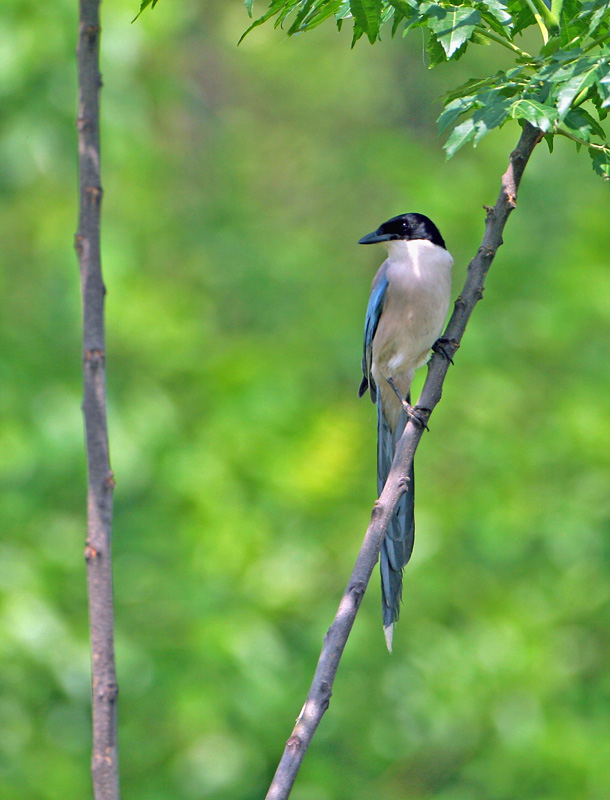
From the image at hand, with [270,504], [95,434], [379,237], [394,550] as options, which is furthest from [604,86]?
[270,504]

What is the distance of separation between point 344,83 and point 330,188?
341cm

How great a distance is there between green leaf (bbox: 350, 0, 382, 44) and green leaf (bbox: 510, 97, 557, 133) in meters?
0.37

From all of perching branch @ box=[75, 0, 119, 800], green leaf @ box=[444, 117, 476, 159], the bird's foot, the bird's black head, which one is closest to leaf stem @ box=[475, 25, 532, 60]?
green leaf @ box=[444, 117, 476, 159]

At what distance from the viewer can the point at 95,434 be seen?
188cm

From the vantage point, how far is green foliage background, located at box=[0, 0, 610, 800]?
17.4 feet

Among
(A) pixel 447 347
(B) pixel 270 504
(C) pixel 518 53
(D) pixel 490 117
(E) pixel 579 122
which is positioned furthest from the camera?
(B) pixel 270 504

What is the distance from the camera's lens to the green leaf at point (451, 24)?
80.4 inches

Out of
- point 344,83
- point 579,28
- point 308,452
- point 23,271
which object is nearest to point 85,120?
point 579,28

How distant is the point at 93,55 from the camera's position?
1.93 m

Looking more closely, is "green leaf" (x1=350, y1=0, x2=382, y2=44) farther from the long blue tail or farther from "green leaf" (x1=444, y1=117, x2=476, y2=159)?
the long blue tail

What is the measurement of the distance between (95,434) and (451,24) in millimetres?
1195

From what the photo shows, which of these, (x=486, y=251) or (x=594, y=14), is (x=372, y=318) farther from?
(x=594, y=14)

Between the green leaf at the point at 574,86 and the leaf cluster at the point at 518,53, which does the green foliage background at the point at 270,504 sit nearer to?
the leaf cluster at the point at 518,53

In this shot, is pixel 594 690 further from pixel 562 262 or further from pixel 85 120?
pixel 85 120
